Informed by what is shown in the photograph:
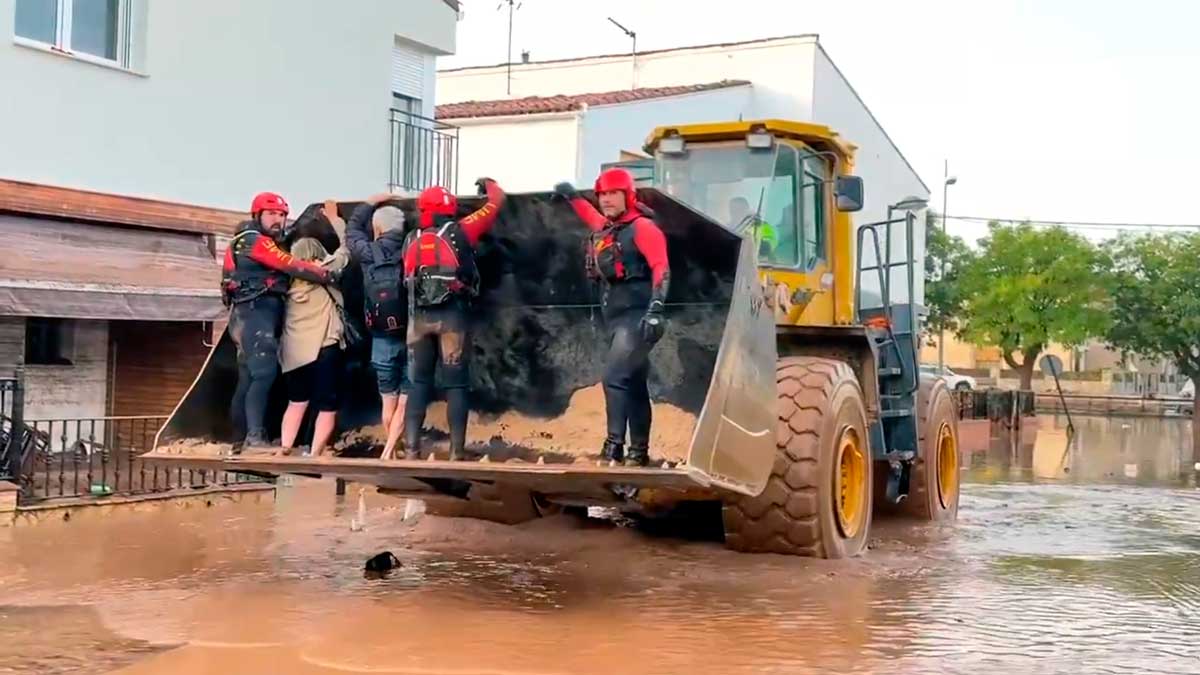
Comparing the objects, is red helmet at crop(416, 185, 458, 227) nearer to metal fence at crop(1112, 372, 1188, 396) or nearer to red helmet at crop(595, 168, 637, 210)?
red helmet at crop(595, 168, 637, 210)

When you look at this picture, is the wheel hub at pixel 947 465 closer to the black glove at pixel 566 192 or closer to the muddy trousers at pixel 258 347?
the black glove at pixel 566 192

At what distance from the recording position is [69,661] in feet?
19.7

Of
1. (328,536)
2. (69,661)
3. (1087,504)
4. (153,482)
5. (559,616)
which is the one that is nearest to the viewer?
(69,661)

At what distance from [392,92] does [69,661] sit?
41.8 feet

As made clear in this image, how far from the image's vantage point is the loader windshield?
9148mm

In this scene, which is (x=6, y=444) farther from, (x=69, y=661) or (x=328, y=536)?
(x=69, y=661)

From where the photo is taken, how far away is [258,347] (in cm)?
785

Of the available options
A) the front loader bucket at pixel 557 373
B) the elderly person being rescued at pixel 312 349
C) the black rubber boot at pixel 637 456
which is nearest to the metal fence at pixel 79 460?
the front loader bucket at pixel 557 373

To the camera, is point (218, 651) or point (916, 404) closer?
point (218, 651)

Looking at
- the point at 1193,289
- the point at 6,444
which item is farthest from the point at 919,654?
the point at 1193,289

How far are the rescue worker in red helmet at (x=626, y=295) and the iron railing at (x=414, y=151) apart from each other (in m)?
10.6

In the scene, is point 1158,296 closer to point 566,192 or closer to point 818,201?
point 818,201

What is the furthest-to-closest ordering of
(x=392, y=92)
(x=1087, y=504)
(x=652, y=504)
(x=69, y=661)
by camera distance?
1. (x=392, y=92)
2. (x=1087, y=504)
3. (x=652, y=504)
4. (x=69, y=661)

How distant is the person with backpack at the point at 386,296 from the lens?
308 inches
